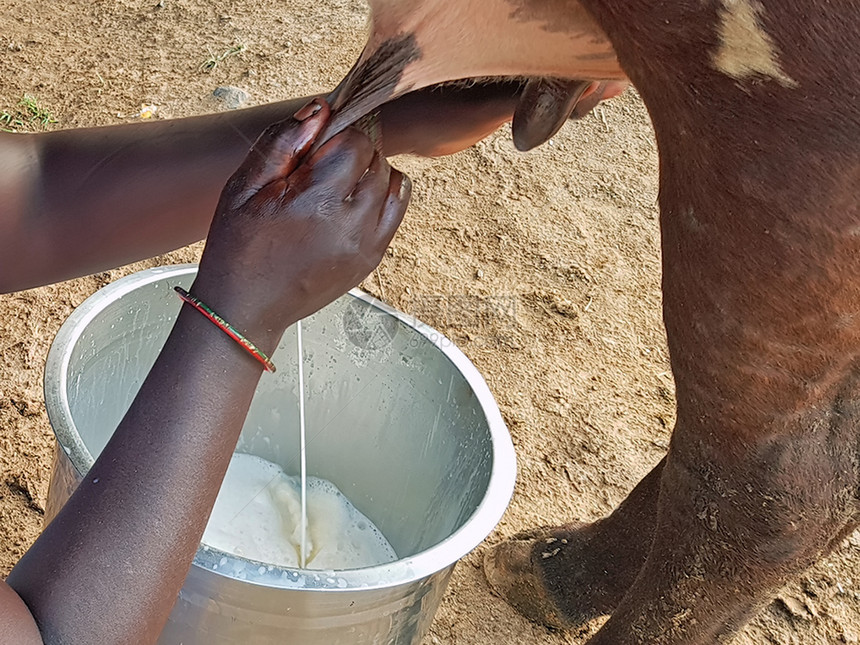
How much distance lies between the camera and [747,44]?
0.84 meters

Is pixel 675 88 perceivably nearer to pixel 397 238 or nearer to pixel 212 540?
pixel 212 540

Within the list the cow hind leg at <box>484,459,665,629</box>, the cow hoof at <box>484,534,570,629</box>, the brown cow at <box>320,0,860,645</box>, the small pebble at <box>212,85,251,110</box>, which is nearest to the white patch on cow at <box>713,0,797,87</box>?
the brown cow at <box>320,0,860,645</box>

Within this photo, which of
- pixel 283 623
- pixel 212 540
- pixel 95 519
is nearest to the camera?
pixel 95 519

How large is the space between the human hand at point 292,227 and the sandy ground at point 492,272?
3.26 feet

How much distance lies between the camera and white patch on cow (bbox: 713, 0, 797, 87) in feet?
2.73

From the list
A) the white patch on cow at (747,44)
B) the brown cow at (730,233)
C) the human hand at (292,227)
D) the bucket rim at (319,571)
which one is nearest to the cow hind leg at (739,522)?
the brown cow at (730,233)

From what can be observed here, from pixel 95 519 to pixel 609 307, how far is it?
1772 millimetres

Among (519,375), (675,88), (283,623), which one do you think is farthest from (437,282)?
(675,88)

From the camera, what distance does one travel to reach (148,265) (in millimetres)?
2363

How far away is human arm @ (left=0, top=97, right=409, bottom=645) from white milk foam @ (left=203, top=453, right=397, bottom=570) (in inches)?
26.8

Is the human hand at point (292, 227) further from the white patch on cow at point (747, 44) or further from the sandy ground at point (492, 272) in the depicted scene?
the sandy ground at point (492, 272)

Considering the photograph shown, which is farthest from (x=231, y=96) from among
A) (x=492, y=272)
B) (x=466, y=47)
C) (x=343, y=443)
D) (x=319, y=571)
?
(x=319, y=571)

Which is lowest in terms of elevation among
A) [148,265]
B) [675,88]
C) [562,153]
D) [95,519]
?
[148,265]

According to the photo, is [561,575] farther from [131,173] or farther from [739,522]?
[131,173]
